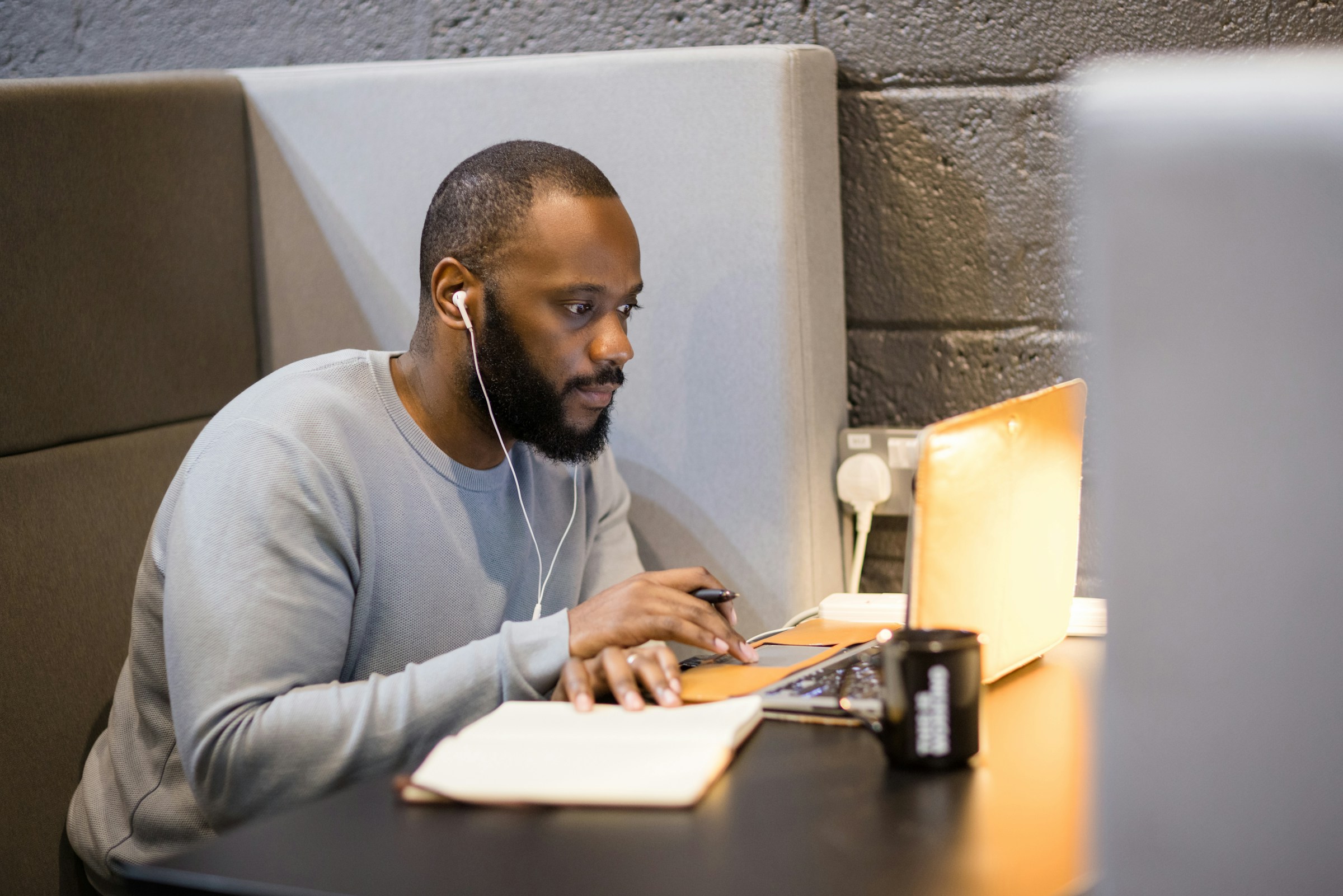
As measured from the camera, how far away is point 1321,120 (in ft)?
1.50

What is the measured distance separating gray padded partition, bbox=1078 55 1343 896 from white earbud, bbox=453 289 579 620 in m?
0.84

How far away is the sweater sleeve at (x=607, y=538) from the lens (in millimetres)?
1512

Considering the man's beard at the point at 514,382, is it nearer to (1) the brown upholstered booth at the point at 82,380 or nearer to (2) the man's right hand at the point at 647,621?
(2) the man's right hand at the point at 647,621

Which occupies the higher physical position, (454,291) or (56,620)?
(454,291)

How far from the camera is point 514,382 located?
1308 millimetres

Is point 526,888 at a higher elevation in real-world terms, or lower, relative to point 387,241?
lower

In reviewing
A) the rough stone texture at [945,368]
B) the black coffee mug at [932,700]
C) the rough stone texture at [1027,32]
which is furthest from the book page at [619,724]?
the rough stone texture at [1027,32]

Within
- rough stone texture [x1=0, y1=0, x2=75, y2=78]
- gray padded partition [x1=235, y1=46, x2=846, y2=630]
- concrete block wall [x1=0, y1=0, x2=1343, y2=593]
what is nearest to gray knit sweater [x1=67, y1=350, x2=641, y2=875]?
gray padded partition [x1=235, y1=46, x2=846, y2=630]

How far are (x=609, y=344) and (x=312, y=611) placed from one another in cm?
40

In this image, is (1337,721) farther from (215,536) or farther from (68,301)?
(68,301)

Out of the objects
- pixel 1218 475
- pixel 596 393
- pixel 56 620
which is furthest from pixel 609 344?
pixel 1218 475

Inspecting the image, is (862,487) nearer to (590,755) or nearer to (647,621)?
(647,621)

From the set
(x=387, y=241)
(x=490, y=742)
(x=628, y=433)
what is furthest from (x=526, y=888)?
(x=387, y=241)

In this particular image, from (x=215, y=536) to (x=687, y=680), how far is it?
1.40ft
